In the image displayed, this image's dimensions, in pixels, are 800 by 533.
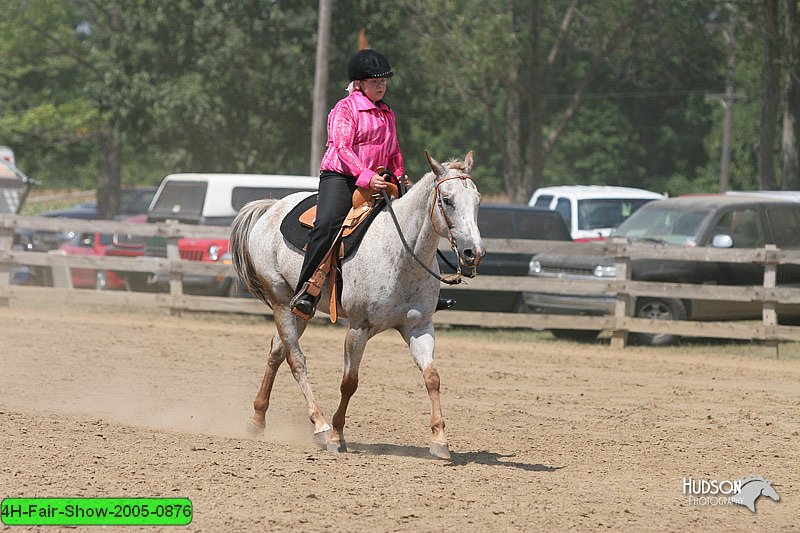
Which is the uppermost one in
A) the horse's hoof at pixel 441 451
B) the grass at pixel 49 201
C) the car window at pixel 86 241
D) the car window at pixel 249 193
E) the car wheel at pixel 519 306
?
the car window at pixel 249 193

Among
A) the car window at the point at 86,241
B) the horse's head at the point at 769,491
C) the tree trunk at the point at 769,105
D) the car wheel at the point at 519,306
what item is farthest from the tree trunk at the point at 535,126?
the horse's head at the point at 769,491

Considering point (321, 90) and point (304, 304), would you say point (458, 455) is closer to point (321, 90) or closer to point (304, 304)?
point (304, 304)

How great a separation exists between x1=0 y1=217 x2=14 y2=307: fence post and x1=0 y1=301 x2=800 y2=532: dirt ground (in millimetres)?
2673

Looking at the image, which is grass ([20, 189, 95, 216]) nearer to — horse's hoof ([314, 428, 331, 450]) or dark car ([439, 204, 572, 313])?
dark car ([439, 204, 572, 313])

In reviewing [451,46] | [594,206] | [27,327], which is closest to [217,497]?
[27,327]

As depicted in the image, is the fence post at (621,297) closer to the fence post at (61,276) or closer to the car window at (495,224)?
the car window at (495,224)

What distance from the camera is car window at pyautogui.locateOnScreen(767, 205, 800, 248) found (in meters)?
16.0

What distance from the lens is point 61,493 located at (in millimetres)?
6062

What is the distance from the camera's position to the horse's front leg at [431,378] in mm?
7551

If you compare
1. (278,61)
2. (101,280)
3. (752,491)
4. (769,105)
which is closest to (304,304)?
(752,491)

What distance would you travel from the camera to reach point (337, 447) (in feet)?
25.7

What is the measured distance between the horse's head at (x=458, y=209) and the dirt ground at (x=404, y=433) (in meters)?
1.36

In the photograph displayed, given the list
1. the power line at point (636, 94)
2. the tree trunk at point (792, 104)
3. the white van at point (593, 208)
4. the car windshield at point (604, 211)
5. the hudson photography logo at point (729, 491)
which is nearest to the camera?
the hudson photography logo at point (729, 491)

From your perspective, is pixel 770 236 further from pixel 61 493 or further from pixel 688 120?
pixel 688 120
